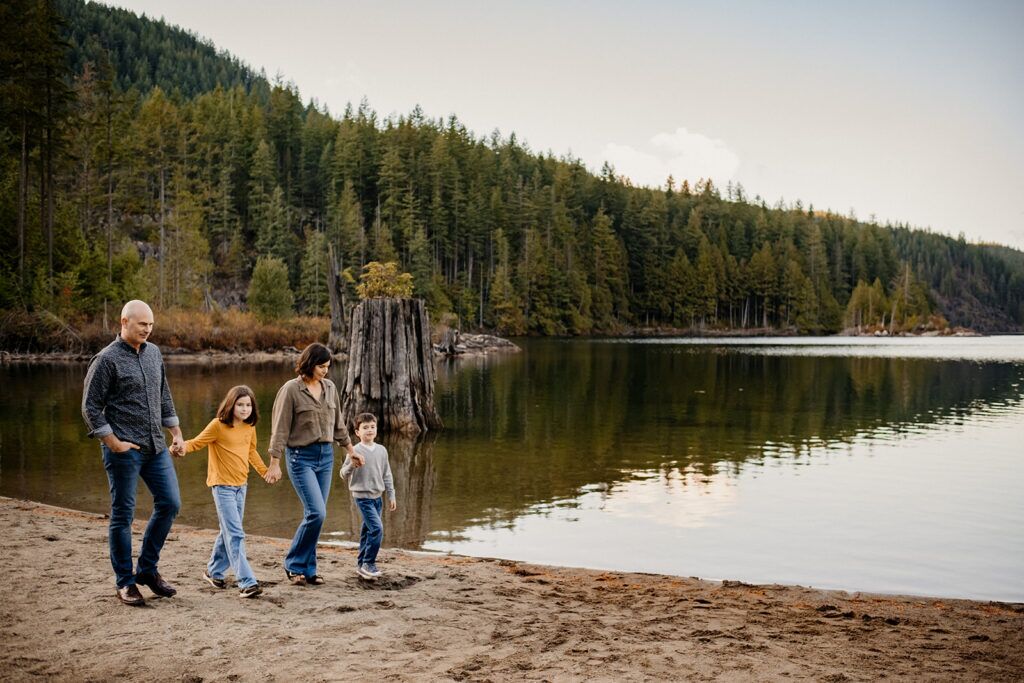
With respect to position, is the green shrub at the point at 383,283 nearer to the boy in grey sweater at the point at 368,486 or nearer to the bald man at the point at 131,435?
the boy in grey sweater at the point at 368,486

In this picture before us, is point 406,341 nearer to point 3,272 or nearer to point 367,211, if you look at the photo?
point 3,272

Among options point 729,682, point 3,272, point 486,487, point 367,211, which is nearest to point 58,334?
point 3,272

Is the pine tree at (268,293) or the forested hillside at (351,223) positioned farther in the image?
the pine tree at (268,293)

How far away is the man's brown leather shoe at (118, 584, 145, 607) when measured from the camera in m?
6.64

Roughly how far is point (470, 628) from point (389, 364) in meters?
13.6

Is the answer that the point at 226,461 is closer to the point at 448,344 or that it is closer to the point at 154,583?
the point at 154,583

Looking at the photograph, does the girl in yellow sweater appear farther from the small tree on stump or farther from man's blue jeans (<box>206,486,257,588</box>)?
the small tree on stump

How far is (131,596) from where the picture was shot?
6672 mm

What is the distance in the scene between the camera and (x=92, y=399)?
6617mm

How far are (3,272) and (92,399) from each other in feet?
134

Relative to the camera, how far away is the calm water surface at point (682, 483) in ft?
34.1

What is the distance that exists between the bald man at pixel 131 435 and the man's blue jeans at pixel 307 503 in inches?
42.9

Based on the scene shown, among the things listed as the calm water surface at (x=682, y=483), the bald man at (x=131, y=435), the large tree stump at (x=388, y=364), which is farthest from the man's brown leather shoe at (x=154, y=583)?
the large tree stump at (x=388, y=364)

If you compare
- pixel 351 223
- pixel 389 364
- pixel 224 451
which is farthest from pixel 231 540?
pixel 351 223
